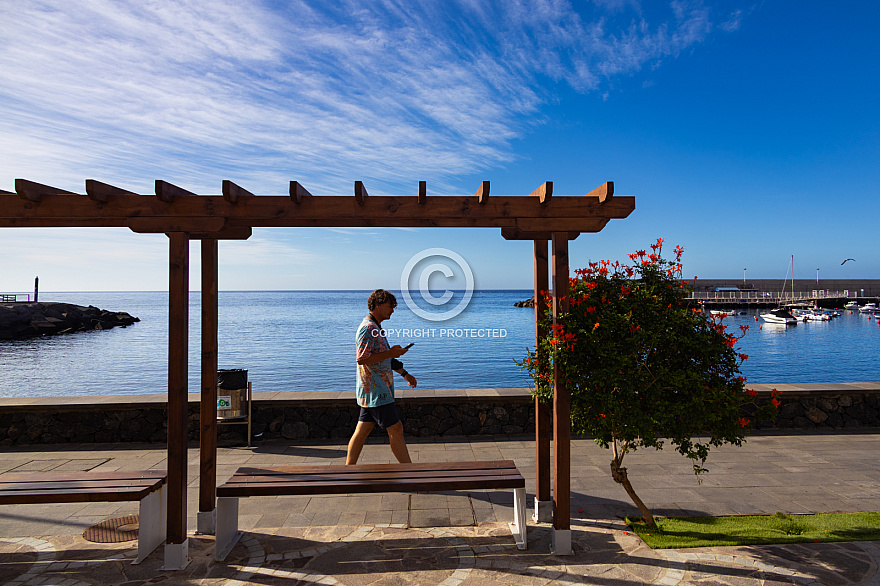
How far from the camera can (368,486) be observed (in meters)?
3.57

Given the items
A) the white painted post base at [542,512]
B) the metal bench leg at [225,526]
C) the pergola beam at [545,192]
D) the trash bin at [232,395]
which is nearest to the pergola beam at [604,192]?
the pergola beam at [545,192]

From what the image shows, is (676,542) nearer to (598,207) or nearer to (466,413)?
(598,207)

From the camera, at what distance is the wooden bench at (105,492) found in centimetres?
337

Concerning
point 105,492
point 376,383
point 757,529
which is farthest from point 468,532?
point 105,492

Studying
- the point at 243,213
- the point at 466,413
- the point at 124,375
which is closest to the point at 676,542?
the point at 466,413

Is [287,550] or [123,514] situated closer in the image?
[287,550]

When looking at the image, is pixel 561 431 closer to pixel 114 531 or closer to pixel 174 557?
pixel 174 557

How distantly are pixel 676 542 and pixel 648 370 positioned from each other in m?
1.28

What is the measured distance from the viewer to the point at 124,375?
84.5 feet

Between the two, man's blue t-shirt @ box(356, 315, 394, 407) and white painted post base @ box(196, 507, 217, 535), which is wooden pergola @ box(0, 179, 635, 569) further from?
man's blue t-shirt @ box(356, 315, 394, 407)

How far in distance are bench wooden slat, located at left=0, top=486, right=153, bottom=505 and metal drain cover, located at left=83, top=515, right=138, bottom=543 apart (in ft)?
2.14

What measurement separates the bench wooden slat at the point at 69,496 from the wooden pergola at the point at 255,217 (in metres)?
0.26

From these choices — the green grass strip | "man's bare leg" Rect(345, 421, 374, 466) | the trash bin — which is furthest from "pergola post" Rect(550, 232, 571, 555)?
the trash bin

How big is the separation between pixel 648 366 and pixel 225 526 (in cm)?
317
